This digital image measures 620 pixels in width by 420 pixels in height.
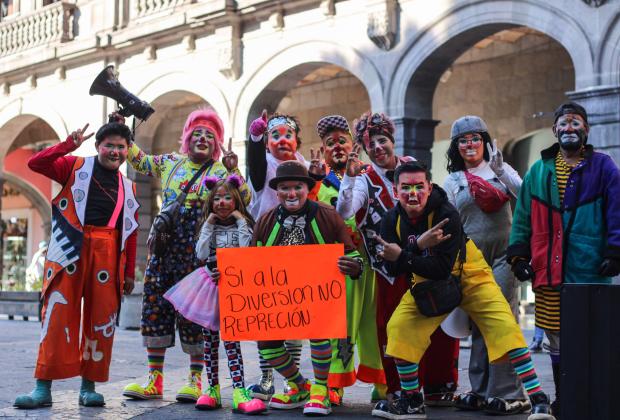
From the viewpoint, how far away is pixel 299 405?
5.88 metres

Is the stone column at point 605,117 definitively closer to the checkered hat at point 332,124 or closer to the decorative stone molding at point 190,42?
the checkered hat at point 332,124

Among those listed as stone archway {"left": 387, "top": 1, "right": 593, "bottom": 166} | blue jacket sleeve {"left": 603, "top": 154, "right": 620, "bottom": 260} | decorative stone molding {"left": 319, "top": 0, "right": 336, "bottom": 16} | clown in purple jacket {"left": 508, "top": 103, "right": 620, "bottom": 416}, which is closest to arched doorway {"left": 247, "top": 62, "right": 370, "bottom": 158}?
decorative stone molding {"left": 319, "top": 0, "right": 336, "bottom": 16}

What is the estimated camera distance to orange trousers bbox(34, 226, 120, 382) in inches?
233

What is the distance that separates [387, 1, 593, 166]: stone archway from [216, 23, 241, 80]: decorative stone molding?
3.38m

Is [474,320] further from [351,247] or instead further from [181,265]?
[181,265]

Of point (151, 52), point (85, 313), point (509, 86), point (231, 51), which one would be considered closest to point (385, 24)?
point (231, 51)

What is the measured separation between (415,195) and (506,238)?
37.2 inches

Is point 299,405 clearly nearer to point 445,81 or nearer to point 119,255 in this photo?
point 119,255

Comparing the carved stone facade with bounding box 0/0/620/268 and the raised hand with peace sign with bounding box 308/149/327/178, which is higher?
the carved stone facade with bounding box 0/0/620/268

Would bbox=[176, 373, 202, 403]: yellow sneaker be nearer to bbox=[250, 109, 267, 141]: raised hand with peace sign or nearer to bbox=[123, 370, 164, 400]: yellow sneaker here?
bbox=[123, 370, 164, 400]: yellow sneaker

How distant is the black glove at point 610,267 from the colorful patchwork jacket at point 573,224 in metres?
0.03

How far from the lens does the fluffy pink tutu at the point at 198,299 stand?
5.79 metres

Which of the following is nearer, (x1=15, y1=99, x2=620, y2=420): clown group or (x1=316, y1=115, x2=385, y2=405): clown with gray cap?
(x1=15, y1=99, x2=620, y2=420): clown group

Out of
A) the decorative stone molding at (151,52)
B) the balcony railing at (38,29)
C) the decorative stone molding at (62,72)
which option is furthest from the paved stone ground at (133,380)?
the balcony railing at (38,29)
